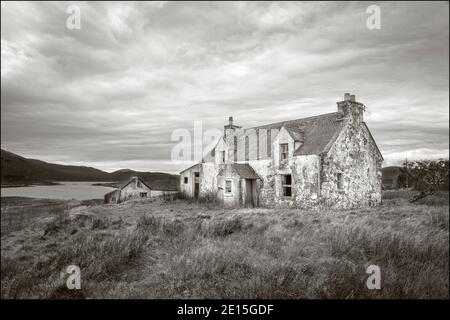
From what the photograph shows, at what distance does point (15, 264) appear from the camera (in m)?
12.4

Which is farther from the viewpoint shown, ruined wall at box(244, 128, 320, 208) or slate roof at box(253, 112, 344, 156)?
slate roof at box(253, 112, 344, 156)

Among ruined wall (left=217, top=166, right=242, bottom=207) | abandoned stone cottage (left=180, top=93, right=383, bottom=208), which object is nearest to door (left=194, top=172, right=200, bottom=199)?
abandoned stone cottage (left=180, top=93, right=383, bottom=208)

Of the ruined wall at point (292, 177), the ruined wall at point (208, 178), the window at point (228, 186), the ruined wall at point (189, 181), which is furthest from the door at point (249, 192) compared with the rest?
the ruined wall at point (189, 181)

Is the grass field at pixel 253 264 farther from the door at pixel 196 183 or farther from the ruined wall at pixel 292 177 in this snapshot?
the door at pixel 196 183

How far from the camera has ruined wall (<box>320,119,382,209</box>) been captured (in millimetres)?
19359

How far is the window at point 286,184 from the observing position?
21.7 meters

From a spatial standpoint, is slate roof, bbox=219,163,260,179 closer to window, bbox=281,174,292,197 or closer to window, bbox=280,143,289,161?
window, bbox=281,174,292,197

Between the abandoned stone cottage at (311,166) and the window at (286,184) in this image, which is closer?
the abandoned stone cottage at (311,166)

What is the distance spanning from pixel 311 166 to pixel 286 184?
290 centimetres

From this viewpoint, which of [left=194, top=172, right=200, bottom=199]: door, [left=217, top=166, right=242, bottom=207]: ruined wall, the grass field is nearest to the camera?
the grass field

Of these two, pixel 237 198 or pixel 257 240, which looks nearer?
pixel 257 240

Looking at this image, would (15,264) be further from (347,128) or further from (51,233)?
(347,128)
